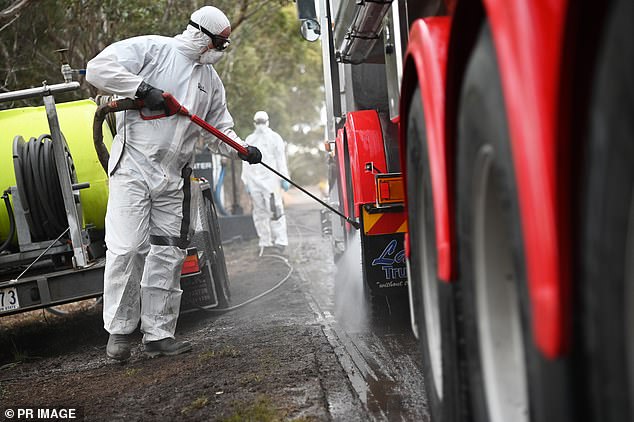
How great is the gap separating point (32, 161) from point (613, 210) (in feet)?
17.7

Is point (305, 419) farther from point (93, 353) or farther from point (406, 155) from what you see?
point (93, 353)

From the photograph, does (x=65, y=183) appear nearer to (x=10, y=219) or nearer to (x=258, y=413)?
(x=10, y=219)

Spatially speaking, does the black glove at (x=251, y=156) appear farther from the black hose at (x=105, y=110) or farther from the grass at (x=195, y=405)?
the grass at (x=195, y=405)

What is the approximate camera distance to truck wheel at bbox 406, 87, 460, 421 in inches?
91.4

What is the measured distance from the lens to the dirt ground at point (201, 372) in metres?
3.97

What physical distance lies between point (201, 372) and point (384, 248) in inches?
52.5

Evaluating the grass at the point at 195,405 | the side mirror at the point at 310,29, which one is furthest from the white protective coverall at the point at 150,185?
the side mirror at the point at 310,29

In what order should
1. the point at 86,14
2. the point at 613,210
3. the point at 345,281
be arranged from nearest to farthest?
1. the point at 613,210
2. the point at 345,281
3. the point at 86,14

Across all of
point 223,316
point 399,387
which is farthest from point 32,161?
point 399,387

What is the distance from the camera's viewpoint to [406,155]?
2953 mm

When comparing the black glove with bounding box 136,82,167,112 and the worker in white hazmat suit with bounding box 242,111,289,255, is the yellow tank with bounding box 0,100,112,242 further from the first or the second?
the worker in white hazmat suit with bounding box 242,111,289,255

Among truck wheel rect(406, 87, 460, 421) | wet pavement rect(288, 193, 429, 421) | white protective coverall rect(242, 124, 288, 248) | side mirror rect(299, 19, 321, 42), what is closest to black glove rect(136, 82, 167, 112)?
wet pavement rect(288, 193, 429, 421)

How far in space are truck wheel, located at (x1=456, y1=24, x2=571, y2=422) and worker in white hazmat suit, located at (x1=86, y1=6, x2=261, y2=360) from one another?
358 centimetres

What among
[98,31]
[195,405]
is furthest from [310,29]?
[98,31]
